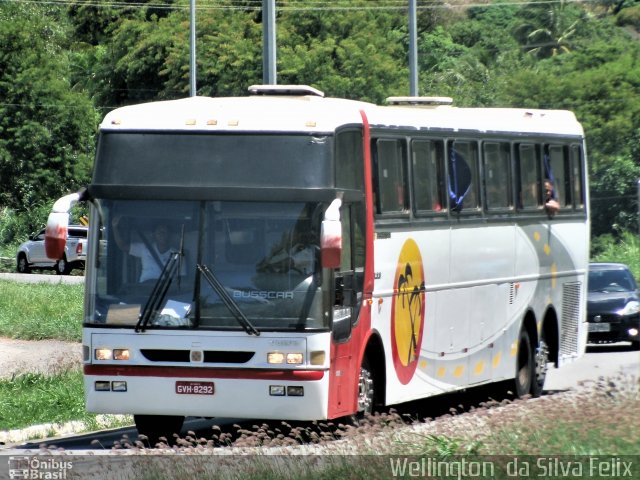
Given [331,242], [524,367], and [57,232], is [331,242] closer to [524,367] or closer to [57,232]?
[57,232]

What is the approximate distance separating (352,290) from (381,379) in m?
1.41

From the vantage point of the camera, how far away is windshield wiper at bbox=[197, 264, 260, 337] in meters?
12.5

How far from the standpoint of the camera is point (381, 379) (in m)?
14.2

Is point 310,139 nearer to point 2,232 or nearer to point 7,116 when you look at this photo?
point 7,116

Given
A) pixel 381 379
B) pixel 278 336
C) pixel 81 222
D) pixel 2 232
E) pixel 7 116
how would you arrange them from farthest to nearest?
pixel 2 232 → pixel 7 116 → pixel 81 222 → pixel 381 379 → pixel 278 336

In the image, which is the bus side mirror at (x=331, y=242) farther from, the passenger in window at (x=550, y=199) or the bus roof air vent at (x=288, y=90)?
the passenger in window at (x=550, y=199)

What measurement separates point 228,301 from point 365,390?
1850 mm

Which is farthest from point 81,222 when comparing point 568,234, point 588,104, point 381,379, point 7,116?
point 381,379

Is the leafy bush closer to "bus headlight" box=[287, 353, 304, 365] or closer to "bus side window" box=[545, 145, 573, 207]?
"bus side window" box=[545, 145, 573, 207]

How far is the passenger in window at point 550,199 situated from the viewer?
18969mm

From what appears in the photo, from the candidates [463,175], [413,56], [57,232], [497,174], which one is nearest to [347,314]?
[57,232]

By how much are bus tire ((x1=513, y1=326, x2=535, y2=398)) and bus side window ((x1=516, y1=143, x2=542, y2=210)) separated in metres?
1.62

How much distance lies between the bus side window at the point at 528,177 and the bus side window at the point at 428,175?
238 cm

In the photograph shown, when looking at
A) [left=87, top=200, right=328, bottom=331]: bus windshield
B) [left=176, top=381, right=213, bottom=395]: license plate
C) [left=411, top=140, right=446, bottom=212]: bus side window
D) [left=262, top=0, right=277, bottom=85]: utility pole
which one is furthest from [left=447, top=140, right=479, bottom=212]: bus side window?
[left=262, top=0, right=277, bottom=85]: utility pole
